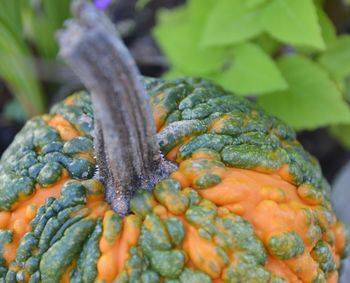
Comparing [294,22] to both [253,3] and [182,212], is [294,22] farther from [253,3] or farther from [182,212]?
[182,212]

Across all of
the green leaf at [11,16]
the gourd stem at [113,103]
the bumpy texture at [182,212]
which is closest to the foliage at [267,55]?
the bumpy texture at [182,212]

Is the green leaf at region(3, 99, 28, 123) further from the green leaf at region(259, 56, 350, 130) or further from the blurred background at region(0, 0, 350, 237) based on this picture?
the green leaf at region(259, 56, 350, 130)

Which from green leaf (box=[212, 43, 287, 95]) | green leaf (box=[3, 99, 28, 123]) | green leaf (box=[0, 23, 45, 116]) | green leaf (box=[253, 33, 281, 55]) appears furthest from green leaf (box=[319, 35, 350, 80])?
green leaf (box=[3, 99, 28, 123])

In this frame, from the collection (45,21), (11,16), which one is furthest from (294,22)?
(45,21)

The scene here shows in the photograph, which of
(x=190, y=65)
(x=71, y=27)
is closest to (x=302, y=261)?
(x=71, y=27)

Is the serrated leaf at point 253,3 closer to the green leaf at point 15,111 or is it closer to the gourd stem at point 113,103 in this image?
the gourd stem at point 113,103
